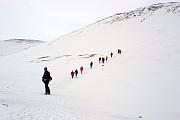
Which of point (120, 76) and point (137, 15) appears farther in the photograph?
point (137, 15)

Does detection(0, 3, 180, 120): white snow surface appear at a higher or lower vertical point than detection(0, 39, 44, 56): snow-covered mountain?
lower

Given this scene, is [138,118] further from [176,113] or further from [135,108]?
[176,113]

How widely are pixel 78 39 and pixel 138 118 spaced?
227 ft

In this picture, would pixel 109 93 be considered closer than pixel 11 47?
Yes

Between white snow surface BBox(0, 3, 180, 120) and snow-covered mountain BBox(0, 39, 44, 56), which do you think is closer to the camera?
white snow surface BBox(0, 3, 180, 120)

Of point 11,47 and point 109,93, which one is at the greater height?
point 11,47

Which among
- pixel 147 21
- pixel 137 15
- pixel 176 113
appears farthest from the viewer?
pixel 137 15

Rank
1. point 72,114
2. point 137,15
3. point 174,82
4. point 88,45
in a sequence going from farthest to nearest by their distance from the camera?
point 137,15 < point 88,45 < point 174,82 < point 72,114

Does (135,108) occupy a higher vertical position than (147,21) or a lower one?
lower

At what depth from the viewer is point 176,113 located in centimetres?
1405

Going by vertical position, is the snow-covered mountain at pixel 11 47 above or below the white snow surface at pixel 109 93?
above

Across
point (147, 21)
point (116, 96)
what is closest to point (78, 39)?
point (147, 21)

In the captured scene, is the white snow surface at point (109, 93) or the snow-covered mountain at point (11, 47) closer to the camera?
the white snow surface at point (109, 93)

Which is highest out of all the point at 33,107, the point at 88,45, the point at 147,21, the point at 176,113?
the point at 147,21
